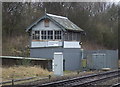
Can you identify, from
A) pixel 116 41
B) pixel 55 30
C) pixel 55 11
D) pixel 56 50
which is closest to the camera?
pixel 56 50

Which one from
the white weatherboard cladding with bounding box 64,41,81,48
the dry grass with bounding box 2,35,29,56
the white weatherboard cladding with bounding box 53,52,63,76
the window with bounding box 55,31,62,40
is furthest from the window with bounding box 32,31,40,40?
→ the white weatherboard cladding with bounding box 53,52,63,76

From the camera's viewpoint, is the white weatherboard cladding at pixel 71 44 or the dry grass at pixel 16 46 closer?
the white weatherboard cladding at pixel 71 44

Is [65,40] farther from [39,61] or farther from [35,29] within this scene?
[39,61]

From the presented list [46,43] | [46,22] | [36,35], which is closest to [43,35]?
[36,35]

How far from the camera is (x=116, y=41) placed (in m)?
40.8

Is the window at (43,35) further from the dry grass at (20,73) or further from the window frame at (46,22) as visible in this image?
the dry grass at (20,73)

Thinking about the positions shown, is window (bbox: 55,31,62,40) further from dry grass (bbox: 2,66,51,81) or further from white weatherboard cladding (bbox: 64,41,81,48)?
dry grass (bbox: 2,66,51,81)

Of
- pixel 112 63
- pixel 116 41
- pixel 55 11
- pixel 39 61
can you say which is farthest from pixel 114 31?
pixel 39 61

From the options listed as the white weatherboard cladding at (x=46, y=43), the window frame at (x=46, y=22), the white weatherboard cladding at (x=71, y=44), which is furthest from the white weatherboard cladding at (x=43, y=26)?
the white weatherboard cladding at (x=71, y=44)

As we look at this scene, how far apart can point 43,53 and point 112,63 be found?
6829 mm

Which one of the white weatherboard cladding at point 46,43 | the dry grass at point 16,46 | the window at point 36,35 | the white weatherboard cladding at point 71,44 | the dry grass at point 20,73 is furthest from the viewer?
the dry grass at point 16,46

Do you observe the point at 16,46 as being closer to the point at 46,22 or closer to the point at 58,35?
the point at 46,22

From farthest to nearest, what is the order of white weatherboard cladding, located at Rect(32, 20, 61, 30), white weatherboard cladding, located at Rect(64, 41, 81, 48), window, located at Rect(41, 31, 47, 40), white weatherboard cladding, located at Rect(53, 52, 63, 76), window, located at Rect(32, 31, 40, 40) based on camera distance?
window, located at Rect(32, 31, 40, 40) < window, located at Rect(41, 31, 47, 40) < white weatherboard cladding, located at Rect(32, 20, 61, 30) < white weatherboard cladding, located at Rect(64, 41, 81, 48) < white weatherboard cladding, located at Rect(53, 52, 63, 76)

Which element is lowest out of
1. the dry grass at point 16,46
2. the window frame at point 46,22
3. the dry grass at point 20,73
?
the dry grass at point 20,73
